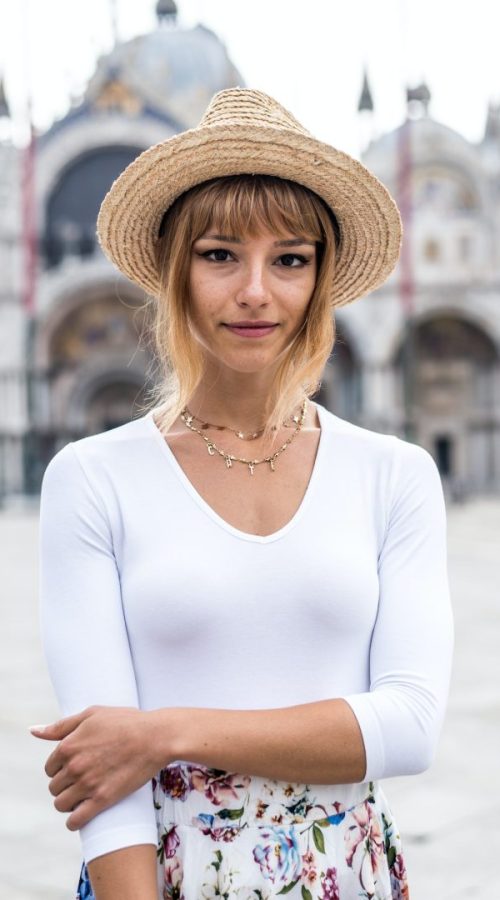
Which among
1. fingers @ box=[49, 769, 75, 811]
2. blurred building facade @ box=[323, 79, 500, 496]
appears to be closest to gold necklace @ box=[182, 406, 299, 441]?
fingers @ box=[49, 769, 75, 811]

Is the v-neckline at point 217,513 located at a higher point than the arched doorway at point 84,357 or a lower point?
lower

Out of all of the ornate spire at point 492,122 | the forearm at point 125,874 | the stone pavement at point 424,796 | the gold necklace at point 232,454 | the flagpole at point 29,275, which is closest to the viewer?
the forearm at point 125,874

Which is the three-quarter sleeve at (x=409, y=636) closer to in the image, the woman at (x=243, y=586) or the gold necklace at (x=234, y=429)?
the woman at (x=243, y=586)

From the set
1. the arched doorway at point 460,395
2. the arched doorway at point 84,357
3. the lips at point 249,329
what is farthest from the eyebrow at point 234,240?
the arched doorway at point 460,395

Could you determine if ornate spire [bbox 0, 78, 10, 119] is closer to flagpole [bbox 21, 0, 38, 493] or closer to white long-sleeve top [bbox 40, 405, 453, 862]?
flagpole [bbox 21, 0, 38, 493]

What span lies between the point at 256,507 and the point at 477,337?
96.2ft

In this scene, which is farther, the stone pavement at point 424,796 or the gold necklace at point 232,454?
the stone pavement at point 424,796

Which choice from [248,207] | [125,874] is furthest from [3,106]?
[125,874]

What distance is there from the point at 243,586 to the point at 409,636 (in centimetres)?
24

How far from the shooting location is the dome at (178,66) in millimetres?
32906

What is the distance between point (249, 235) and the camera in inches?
54.4

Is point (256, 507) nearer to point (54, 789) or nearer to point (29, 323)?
point (54, 789)

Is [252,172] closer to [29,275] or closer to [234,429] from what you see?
[234,429]

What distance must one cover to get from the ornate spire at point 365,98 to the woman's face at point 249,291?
36382 mm
